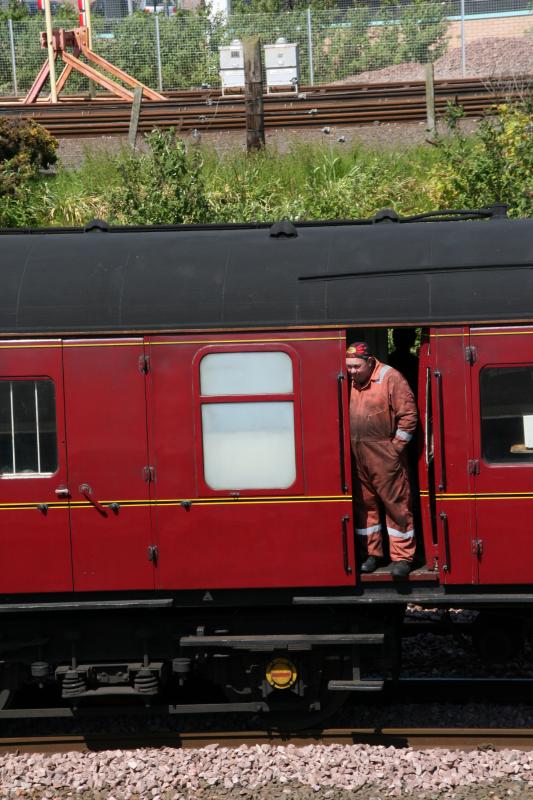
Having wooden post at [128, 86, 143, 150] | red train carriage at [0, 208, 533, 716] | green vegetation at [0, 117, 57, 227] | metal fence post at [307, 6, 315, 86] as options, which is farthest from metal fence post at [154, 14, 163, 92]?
red train carriage at [0, 208, 533, 716]

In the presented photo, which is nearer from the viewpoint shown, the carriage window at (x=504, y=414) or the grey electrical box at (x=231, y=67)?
the carriage window at (x=504, y=414)

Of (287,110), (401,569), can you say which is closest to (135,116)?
(287,110)

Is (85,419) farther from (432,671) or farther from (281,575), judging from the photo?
(432,671)

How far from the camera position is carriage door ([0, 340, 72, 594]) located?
723 cm

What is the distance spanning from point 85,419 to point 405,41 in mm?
35301

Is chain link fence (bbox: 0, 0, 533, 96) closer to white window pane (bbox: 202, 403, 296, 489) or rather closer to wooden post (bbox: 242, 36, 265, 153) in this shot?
wooden post (bbox: 242, 36, 265, 153)

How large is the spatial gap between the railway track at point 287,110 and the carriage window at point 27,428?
15.5 metres

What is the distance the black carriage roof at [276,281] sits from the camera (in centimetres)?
712

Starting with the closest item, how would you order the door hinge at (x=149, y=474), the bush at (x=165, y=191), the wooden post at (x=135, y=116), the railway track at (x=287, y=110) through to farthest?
the door hinge at (x=149, y=474)
the bush at (x=165, y=191)
the wooden post at (x=135, y=116)
the railway track at (x=287, y=110)

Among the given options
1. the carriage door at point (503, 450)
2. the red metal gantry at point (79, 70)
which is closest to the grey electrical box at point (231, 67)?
the red metal gantry at point (79, 70)

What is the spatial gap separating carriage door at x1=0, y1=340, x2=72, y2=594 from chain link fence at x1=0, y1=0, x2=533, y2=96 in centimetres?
2713

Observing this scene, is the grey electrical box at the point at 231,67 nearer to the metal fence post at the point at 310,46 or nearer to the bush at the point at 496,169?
the metal fence post at the point at 310,46

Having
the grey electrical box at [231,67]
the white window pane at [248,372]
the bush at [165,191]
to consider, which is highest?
the grey electrical box at [231,67]

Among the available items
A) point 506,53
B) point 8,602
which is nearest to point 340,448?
point 8,602
